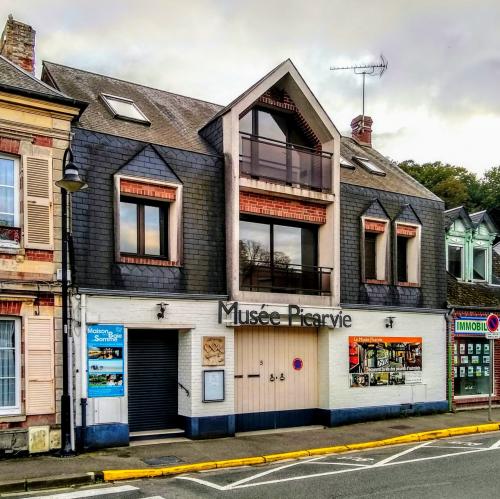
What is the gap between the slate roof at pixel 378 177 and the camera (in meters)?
19.0

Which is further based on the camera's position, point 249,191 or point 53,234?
point 249,191

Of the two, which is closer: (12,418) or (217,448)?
(12,418)

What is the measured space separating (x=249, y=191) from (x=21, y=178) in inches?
218

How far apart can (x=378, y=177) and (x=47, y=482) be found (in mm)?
14126

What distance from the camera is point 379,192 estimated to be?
18.5m

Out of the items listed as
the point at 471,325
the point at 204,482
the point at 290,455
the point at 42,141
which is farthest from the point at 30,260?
the point at 471,325

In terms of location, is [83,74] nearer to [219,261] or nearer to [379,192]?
[219,261]

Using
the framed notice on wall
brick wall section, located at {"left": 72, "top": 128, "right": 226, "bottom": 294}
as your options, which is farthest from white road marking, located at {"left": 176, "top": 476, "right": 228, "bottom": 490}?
brick wall section, located at {"left": 72, "top": 128, "right": 226, "bottom": 294}

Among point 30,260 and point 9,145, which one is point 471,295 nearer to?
point 30,260

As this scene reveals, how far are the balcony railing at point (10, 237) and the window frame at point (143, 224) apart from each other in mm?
2181

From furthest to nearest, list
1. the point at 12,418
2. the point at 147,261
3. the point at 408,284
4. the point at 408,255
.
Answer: the point at 408,255
the point at 408,284
the point at 147,261
the point at 12,418

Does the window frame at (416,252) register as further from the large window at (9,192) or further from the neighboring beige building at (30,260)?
the large window at (9,192)

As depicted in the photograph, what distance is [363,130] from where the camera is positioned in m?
24.6

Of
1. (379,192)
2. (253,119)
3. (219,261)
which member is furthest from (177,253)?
(379,192)
